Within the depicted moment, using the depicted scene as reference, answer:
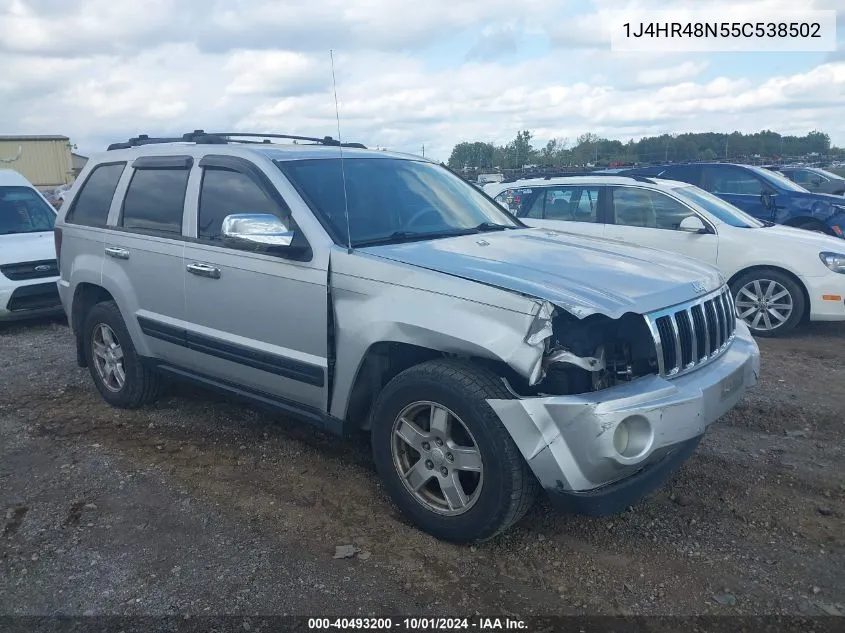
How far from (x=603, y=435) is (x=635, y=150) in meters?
26.2

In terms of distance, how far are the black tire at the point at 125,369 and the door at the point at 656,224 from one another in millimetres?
5018

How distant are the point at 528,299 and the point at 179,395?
12.0ft

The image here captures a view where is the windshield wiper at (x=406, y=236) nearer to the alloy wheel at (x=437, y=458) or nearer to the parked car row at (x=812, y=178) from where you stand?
the alloy wheel at (x=437, y=458)

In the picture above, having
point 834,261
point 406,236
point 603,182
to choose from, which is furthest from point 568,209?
point 406,236

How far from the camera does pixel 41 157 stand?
30.8m

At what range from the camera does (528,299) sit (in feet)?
9.73

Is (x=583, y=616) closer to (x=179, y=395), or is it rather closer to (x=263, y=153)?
(x=263, y=153)

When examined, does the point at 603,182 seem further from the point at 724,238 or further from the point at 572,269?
the point at 572,269

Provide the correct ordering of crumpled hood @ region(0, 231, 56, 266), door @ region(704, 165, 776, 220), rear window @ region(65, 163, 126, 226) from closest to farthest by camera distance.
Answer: rear window @ region(65, 163, 126, 226), crumpled hood @ region(0, 231, 56, 266), door @ region(704, 165, 776, 220)

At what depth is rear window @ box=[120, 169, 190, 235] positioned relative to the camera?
15.0 feet

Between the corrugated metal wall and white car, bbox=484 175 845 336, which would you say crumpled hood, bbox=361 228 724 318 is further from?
the corrugated metal wall

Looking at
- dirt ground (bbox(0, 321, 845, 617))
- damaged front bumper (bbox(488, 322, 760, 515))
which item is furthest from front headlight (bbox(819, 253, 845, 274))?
damaged front bumper (bbox(488, 322, 760, 515))

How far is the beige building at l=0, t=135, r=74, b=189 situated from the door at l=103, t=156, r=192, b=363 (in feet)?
94.0

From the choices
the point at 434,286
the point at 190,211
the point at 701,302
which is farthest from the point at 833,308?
the point at 190,211
